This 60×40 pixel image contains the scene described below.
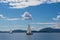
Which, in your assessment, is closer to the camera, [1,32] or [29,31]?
[29,31]

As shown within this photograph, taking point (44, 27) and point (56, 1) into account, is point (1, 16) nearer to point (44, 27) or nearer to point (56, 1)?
point (44, 27)

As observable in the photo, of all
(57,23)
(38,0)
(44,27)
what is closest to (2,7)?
(38,0)

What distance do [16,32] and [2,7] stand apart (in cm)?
38

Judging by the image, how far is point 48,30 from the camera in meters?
1.92

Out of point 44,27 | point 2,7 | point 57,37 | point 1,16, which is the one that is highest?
point 2,7

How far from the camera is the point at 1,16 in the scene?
190cm

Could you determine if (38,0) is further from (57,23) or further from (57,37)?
(57,37)

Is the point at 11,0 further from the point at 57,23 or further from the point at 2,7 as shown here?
the point at 57,23

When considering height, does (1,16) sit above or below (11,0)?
below

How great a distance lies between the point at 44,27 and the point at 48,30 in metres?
0.07

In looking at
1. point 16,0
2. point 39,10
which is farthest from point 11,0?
point 39,10

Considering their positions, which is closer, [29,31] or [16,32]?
[29,31]

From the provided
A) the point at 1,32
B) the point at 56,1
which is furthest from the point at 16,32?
the point at 56,1

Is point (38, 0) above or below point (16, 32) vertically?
above
